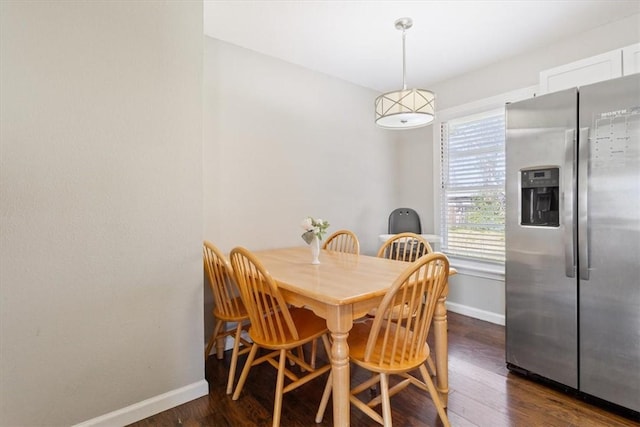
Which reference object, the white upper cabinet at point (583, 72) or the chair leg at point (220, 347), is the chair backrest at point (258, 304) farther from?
the white upper cabinet at point (583, 72)

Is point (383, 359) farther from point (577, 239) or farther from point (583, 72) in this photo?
point (583, 72)

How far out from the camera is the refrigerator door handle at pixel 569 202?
74.5 inches

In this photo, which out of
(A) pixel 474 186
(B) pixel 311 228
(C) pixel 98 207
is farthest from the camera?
(A) pixel 474 186

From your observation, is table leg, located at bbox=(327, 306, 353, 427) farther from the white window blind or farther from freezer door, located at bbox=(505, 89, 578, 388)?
the white window blind

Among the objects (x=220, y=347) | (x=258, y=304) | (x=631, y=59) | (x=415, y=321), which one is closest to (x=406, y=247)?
(x=415, y=321)

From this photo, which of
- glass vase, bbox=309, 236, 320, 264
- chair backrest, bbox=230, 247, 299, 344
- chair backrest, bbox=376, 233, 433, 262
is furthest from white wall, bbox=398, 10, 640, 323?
chair backrest, bbox=230, 247, 299, 344

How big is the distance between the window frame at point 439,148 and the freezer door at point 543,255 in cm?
100

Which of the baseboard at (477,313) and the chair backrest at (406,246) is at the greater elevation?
the chair backrest at (406,246)

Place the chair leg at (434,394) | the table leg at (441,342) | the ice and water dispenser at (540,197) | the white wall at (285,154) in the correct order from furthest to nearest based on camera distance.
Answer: the white wall at (285,154) → the ice and water dispenser at (540,197) → the table leg at (441,342) → the chair leg at (434,394)

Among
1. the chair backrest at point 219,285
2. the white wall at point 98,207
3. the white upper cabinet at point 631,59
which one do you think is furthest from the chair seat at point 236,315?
the white upper cabinet at point 631,59

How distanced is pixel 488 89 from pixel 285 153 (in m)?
2.13

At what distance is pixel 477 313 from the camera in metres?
3.28

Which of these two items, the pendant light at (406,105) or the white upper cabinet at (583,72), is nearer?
the pendant light at (406,105)

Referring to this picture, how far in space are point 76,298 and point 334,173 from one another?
249 centimetres
